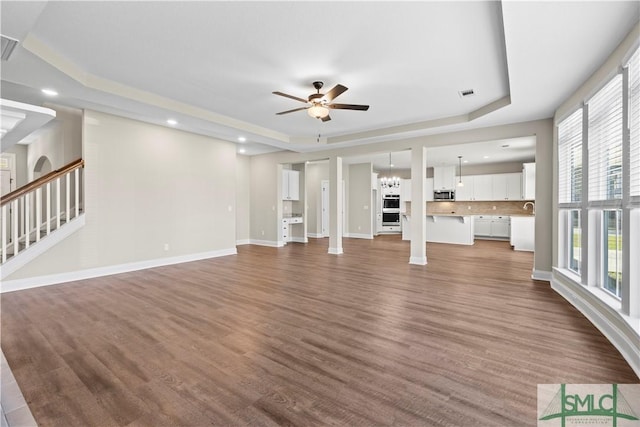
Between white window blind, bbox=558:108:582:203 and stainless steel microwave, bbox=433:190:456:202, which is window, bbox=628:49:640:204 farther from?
stainless steel microwave, bbox=433:190:456:202

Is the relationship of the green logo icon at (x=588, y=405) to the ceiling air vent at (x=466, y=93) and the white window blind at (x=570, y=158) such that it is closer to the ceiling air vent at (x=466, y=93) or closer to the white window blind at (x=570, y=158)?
the white window blind at (x=570, y=158)

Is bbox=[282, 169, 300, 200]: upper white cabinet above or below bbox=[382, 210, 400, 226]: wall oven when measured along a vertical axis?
above

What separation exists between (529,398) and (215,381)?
2.04m

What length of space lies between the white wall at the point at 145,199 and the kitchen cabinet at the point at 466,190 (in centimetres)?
812

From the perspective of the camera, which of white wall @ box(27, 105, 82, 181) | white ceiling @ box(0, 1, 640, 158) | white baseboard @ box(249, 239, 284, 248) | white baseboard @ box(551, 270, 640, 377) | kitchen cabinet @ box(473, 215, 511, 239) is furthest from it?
kitchen cabinet @ box(473, 215, 511, 239)

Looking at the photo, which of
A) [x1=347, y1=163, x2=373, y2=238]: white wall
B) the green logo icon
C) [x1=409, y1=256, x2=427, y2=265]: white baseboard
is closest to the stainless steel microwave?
[x1=347, y1=163, x2=373, y2=238]: white wall

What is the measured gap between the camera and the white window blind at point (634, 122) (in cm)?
233

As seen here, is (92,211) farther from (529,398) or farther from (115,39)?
(529,398)

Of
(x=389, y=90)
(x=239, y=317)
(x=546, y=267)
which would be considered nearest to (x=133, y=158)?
(x=239, y=317)

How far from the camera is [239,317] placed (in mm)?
3230

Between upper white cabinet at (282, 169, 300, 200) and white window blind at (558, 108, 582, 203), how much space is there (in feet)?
22.7

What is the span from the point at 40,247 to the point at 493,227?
12.1m

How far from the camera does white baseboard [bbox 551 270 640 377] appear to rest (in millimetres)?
2289

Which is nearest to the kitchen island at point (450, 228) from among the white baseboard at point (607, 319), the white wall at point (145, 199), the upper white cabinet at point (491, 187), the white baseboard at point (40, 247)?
the upper white cabinet at point (491, 187)
